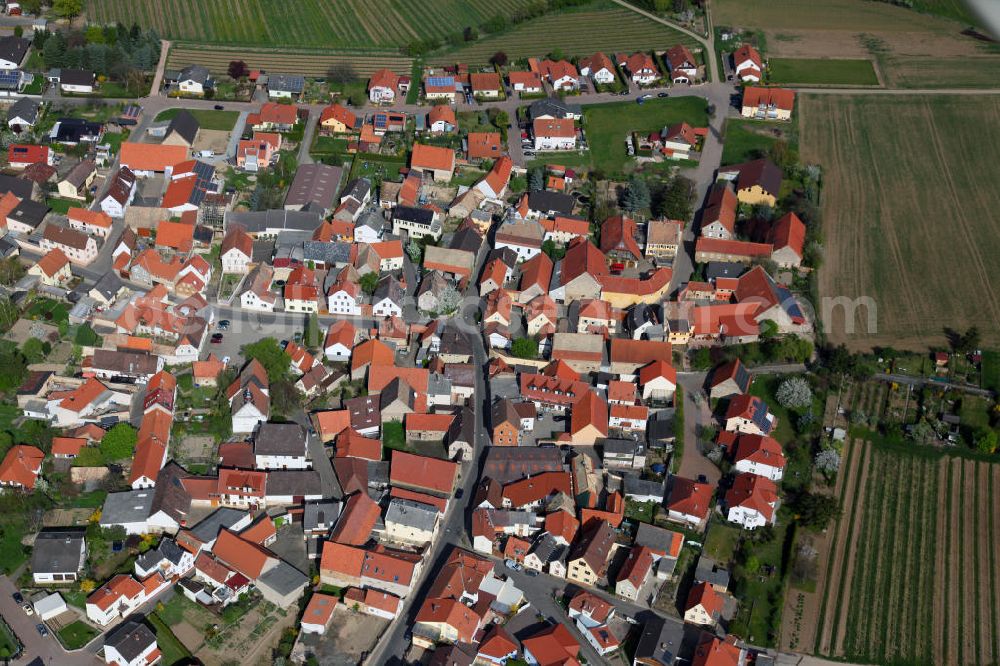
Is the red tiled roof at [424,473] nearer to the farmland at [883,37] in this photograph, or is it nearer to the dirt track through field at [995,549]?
the dirt track through field at [995,549]

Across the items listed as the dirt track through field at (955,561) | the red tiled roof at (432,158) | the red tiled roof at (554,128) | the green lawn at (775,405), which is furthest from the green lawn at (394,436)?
the red tiled roof at (554,128)

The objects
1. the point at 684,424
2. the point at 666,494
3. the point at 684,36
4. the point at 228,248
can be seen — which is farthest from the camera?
the point at 684,36

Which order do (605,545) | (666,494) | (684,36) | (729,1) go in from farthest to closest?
(729,1) → (684,36) → (666,494) → (605,545)

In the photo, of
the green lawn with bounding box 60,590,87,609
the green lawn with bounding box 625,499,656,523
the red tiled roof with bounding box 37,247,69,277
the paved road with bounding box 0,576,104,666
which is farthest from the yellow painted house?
the paved road with bounding box 0,576,104,666

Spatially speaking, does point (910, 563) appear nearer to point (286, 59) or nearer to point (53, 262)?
point (53, 262)

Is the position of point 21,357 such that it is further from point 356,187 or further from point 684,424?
point 684,424

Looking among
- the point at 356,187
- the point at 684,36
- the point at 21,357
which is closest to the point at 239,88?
the point at 356,187
